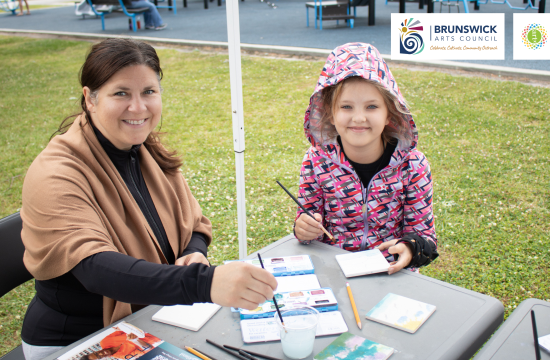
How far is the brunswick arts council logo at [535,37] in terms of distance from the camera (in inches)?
330

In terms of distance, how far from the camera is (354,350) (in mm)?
1304

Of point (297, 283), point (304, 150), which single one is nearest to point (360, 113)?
point (297, 283)

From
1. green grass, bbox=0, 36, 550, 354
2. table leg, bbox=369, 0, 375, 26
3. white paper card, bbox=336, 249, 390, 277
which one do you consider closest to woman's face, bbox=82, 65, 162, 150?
green grass, bbox=0, 36, 550, 354

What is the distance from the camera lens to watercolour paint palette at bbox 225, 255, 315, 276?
5.62ft

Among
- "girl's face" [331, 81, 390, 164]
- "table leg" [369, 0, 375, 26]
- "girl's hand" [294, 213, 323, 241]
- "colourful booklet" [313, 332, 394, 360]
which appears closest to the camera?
"colourful booklet" [313, 332, 394, 360]

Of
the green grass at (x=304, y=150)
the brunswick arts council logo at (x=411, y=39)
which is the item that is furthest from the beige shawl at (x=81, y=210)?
the brunswick arts council logo at (x=411, y=39)

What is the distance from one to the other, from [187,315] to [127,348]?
0.69 feet

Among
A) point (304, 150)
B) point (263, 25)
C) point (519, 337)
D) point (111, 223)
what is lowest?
point (304, 150)

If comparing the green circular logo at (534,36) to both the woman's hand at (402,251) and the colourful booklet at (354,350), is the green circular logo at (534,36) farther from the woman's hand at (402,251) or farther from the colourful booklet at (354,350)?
the colourful booklet at (354,350)

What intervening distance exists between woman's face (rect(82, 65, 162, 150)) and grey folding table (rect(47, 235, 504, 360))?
0.67 m

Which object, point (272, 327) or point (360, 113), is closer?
point (272, 327)

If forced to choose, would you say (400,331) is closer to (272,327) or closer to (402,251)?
(272,327)

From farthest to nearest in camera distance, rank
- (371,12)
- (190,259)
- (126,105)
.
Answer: (371,12) < (190,259) < (126,105)

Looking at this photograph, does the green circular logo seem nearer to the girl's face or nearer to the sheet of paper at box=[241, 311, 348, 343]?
the girl's face
